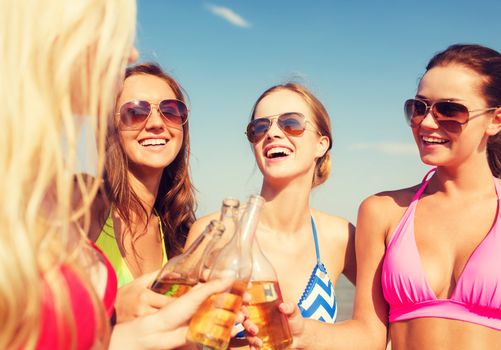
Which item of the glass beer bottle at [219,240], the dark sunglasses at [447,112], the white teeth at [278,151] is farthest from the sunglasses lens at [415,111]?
the glass beer bottle at [219,240]

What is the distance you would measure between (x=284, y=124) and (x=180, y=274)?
6.51 feet

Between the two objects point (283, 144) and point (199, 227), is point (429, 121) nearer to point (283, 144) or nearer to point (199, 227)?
point (283, 144)

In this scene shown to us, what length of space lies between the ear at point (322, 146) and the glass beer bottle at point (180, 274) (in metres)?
2.17

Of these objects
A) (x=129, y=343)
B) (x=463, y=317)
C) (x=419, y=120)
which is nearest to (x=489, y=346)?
(x=463, y=317)

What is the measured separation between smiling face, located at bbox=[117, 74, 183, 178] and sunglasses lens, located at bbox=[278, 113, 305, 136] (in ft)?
2.81

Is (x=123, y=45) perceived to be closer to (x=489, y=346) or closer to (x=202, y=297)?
(x=202, y=297)

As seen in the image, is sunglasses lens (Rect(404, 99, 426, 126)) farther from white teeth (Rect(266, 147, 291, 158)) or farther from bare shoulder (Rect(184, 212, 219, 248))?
bare shoulder (Rect(184, 212, 219, 248))

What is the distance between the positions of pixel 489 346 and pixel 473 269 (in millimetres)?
501

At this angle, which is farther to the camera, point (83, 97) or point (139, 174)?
point (139, 174)

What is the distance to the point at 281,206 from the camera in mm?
4203

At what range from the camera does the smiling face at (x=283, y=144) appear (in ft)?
13.4

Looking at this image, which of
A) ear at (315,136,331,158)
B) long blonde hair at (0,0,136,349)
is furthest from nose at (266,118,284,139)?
long blonde hair at (0,0,136,349)

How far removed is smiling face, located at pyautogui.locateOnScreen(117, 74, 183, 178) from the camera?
4.00 meters

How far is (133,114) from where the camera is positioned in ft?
Result: 13.1
